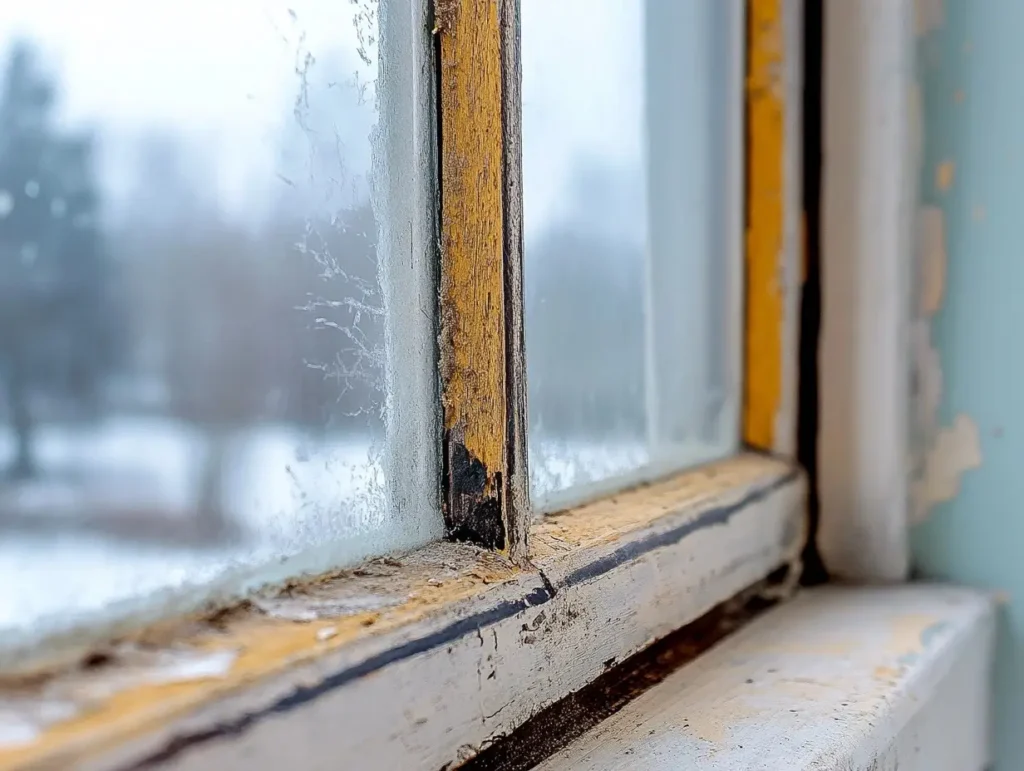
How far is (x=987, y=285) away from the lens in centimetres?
62

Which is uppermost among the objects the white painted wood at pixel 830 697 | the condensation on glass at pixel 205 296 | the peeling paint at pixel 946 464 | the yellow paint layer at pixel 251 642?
the condensation on glass at pixel 205 296

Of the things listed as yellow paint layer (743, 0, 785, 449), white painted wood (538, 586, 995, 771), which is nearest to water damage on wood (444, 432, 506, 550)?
white painted wood (538, 586, 995, 771)

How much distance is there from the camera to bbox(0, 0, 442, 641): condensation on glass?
0.86 feet

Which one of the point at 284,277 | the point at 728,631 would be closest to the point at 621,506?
the point at 728,631

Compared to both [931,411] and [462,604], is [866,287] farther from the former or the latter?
[462,604]

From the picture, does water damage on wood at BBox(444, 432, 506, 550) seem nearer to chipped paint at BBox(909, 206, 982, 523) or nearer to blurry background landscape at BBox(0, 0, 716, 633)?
blurry background landscape at BBox(0, 0, 716, 633)

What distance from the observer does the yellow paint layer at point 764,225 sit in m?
0.65

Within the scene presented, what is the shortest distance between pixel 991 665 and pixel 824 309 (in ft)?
0.92

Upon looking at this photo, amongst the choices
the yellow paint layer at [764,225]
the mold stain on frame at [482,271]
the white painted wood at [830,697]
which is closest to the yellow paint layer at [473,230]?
the mold stain on frame at [482,271]

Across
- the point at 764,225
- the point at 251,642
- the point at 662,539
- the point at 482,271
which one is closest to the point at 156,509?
the point at 251,642

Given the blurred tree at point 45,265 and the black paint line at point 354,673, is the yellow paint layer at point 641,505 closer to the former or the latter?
the black paint line at point 354,673

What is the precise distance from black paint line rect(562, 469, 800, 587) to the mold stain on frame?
1.7 inches

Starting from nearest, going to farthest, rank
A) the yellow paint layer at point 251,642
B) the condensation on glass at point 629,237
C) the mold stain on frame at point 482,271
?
the yellow paint layer at point 251,642 → the mold stain on frame at point 482,271 → the condensation on glass at point 629,237

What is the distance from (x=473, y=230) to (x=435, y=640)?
171 millimetres
